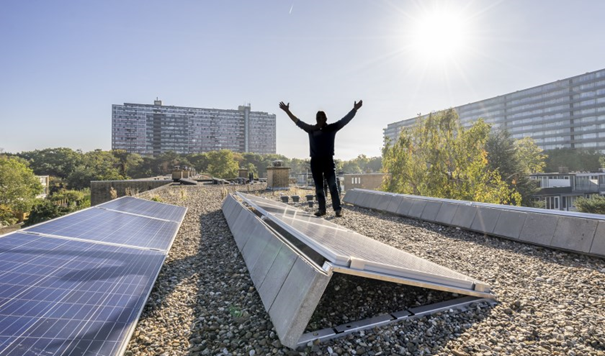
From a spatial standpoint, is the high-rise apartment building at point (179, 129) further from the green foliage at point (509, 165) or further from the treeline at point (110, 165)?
the green foliage at point (509, 165)

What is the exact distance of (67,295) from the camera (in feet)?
11.6

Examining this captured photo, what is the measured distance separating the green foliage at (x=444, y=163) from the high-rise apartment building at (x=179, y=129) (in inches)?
6345

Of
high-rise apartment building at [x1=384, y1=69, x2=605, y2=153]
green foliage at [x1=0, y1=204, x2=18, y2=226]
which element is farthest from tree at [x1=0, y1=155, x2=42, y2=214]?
high-rise apartment building at [x1=384, y1=69, x2=605, y2=153]

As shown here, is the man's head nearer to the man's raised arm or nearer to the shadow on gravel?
the man's raised arm

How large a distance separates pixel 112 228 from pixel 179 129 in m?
177

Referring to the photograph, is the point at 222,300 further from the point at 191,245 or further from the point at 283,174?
the point at 283,174

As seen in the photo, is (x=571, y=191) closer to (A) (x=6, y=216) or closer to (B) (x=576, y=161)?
(B) (x=576, y=161)

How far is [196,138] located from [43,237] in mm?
178377

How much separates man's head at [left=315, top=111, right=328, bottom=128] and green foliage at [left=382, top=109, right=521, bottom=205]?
64.0 ft

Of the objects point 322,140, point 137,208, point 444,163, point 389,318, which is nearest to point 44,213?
point 137,208

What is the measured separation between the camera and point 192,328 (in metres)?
3.81

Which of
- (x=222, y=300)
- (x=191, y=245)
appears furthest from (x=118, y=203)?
(x=222, y=300)

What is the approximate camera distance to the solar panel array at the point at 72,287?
278cm

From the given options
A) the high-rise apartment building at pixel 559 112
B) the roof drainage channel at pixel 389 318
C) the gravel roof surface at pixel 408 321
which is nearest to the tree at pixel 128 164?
the high-rise apartment building at pixel 559 112
